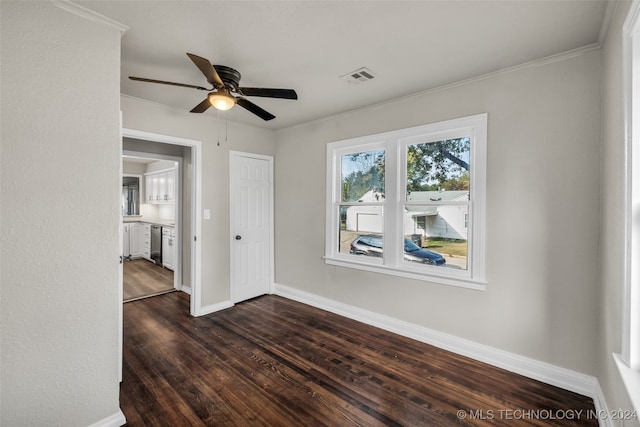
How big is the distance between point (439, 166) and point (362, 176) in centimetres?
95

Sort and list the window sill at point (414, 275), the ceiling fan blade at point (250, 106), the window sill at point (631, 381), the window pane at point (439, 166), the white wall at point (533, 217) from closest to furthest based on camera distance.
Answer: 1. the window sill at point (631, 381)
2. the white wall at point (533, 217)
3. the ceiling fan blade at point (250, 106)
4. the window sill at point (414, 275)
5. the window pane at point (439, 166)

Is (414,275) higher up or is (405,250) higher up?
(405,250)

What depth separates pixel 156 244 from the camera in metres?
6.61

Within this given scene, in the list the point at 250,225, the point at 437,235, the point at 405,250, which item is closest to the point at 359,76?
the point at 437,235

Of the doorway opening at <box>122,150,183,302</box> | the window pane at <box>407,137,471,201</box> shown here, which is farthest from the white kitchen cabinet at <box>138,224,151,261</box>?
the window pane at <box>407,137,471,201</box>

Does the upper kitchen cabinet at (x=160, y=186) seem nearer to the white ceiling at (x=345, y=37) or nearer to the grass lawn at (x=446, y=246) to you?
the white ceiling at (x=345, y=37)

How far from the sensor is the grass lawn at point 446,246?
2828 millimetres

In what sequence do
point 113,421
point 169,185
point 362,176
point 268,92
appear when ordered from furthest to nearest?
point 169,185, point 362,176, point 268,92, point 113,421

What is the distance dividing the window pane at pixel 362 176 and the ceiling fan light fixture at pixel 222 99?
5.82 feet

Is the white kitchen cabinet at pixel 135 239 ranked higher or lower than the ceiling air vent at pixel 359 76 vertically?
lower

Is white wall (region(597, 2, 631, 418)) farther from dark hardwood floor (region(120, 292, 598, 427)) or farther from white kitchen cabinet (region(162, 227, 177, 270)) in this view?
white kitchen cabinet (region(162, 227, 177, 270))

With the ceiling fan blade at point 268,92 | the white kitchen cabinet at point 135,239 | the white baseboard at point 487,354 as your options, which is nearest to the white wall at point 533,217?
the white baseboard at point 487,354

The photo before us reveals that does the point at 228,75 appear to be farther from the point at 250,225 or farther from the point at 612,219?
the point at 612,219

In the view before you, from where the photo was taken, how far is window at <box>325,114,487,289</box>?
272cm
